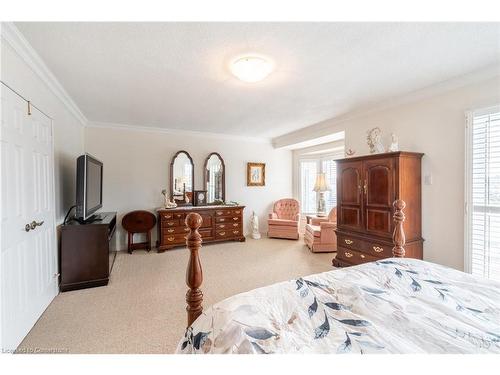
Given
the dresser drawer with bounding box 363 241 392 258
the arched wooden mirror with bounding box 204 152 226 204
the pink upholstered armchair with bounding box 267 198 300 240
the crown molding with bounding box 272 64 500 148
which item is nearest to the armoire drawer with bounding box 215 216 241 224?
the arched wooden mirror with bounding box 204 152 226 204

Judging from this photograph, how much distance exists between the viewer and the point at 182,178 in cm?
496

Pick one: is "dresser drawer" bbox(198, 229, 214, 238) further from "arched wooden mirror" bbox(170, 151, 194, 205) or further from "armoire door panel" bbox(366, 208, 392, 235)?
"armoire door panel" bbox(366, 208, 392, 235)

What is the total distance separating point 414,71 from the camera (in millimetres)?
2381

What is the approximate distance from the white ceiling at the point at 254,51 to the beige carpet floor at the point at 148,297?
7.64ft

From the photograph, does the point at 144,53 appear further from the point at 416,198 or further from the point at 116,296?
the point at 416,198

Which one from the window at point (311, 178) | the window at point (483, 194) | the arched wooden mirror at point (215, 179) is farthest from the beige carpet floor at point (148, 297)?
→ the window at point (483, 194)

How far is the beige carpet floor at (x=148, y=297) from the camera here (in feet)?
6.15

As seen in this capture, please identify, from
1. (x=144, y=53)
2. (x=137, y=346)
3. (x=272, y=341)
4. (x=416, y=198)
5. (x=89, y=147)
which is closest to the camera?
(x=272, y=341)

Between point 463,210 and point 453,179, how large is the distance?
1.14ft

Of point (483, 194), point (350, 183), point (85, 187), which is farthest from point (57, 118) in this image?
point (483, 194)

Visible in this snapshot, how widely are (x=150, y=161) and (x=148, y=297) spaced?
284 centimetres

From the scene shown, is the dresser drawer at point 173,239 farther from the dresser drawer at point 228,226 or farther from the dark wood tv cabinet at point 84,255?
the dark wood tv cabinet at point 84,255

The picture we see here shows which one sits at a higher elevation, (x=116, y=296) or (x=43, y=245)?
(x=43, y=245)
